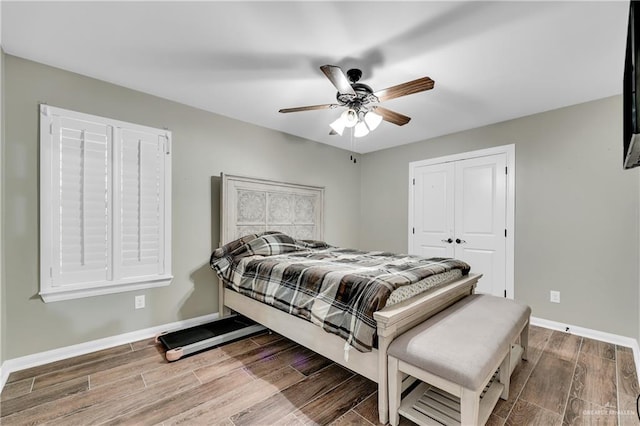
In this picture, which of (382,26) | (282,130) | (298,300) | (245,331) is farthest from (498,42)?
(245,331)

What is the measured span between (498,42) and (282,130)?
8.62 ft

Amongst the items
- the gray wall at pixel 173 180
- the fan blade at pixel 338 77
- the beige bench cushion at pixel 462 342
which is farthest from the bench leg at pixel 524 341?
the gray wall at pixel 173 180

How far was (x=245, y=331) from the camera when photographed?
2.73m

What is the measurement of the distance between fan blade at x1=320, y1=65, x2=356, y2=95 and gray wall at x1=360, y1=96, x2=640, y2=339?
249 cm

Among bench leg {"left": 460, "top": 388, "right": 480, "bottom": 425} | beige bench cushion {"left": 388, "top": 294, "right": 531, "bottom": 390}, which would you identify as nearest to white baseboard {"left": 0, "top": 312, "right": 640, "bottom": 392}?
beige bench cushion {"left": 388, "top": 294, "right": 531, "bottom": 390}

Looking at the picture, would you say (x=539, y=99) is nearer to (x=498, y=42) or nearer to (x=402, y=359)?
(x=498, y=42)

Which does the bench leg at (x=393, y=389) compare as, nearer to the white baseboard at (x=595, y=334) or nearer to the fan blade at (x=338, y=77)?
the fan blade at (x=338, y=77)

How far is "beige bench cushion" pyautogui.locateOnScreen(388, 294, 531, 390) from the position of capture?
4.42 feet

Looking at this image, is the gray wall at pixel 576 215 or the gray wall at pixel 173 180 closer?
the gray wall at pixel 173 180

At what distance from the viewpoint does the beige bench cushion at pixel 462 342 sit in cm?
135

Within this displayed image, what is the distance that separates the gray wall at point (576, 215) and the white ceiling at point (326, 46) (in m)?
0.33

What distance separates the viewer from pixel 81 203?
7.81 ft

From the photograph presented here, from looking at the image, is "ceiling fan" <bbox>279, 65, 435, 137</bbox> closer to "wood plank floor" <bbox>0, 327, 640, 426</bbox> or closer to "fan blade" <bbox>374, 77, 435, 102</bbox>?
"fan blade" <bbox>374, 77, 435, 102</bbox>

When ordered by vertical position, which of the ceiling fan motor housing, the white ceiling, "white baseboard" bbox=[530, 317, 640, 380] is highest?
the white ceiling
